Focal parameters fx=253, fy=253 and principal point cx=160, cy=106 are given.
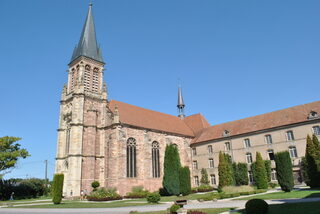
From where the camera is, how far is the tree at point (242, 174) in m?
33.7

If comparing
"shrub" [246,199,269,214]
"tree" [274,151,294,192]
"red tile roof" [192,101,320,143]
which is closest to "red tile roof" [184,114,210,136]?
"red tile roof" [192,101,320,143]

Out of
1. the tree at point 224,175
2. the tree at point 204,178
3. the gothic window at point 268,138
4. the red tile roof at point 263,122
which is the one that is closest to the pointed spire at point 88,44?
the red tile roof at point 263,122

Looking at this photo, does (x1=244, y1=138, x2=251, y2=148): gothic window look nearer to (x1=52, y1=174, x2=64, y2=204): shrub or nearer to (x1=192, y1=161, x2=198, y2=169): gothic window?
(x1=192, y1=161, x2=198, y2=169): gothic window

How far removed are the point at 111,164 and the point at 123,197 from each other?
4.38 meters

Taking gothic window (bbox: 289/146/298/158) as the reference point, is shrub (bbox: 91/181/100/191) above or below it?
below

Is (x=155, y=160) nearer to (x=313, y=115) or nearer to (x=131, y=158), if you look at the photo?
(x=131, y=158)

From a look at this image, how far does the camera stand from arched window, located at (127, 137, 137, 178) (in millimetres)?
31250

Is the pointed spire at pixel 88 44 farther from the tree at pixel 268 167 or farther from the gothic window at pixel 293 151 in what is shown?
the gothic window at pixel 293 151

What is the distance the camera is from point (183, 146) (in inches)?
1591

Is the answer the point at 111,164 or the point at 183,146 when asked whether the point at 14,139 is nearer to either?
the point at 111,164

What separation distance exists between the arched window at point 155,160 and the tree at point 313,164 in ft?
59.0

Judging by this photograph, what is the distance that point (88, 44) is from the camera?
3700 centimetres

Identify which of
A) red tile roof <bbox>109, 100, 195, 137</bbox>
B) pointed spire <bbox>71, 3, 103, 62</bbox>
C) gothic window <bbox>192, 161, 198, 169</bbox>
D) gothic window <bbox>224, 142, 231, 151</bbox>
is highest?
pointed spire <bbox>71, 3, 103, 62</bbox>

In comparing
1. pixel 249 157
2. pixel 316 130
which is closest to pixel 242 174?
pixel 249 157
